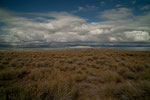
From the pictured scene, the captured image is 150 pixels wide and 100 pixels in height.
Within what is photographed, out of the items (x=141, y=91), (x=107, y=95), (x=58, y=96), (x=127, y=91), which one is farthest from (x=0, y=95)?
(x=141, y=91)

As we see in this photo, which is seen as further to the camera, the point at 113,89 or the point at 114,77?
the point at 114,77

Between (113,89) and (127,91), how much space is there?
1.93 feet

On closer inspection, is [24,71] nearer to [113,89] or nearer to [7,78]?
[7,78]

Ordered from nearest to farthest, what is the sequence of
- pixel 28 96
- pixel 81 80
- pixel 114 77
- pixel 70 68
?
pixel 28 96 → pixel 114 77 → pixel 81 80 → pixel 70 68

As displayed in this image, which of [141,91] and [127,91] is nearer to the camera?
[141,91]

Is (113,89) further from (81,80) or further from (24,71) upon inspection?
(24,71)

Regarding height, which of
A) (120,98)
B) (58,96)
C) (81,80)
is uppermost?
(58,96)

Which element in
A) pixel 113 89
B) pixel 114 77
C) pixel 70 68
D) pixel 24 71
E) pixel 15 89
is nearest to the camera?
pixel 15 89

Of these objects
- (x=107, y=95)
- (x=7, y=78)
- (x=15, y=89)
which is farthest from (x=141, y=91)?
(x=7, y=78)

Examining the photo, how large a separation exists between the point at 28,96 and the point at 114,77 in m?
5.31

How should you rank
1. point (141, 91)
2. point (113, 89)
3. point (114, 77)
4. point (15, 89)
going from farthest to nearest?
point (114, 77)
point (113, 89)
point (15, 89)
point (141, 91)

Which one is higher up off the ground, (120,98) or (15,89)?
(15,89)

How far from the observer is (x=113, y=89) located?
3883mm

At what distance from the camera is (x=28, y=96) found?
3066mm
